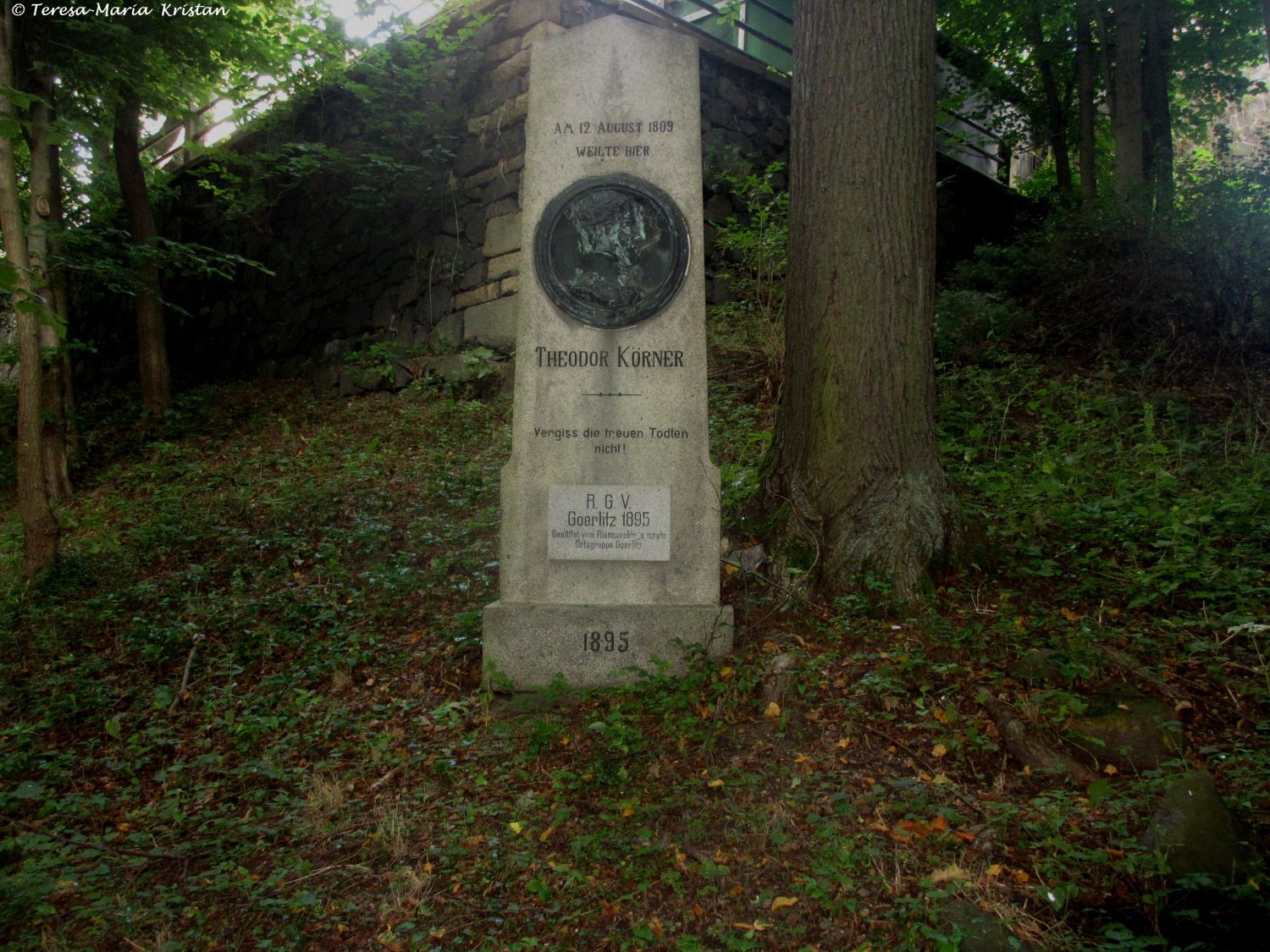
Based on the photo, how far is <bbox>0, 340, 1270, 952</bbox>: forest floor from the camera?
8.91 ft

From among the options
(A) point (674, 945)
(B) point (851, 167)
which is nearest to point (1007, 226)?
(B) point (851, 167)

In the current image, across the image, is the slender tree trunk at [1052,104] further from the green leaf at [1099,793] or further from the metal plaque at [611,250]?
the green leaf at [1099,793]

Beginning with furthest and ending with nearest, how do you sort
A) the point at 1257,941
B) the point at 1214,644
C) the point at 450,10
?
the point at 450,10 → the point at 1214,644 → the point at 1257,941

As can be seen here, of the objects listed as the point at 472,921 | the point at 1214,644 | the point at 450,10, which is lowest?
the point at 472,921

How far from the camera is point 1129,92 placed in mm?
9586

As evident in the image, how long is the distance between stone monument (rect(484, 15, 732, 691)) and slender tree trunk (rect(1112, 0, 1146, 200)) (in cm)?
717

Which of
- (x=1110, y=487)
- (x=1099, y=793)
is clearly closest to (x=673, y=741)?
(x=1099, y=793)

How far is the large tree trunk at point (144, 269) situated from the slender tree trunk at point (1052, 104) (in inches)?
428

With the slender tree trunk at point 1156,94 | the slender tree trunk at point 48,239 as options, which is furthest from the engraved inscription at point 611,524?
the slender tree trunk at point 1156,94

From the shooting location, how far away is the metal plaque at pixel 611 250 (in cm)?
438

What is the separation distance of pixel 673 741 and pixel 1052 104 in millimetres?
12016

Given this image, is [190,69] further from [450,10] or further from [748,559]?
[748,559]

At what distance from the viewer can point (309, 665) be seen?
4715 mm

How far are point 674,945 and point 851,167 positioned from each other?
3.70 m
